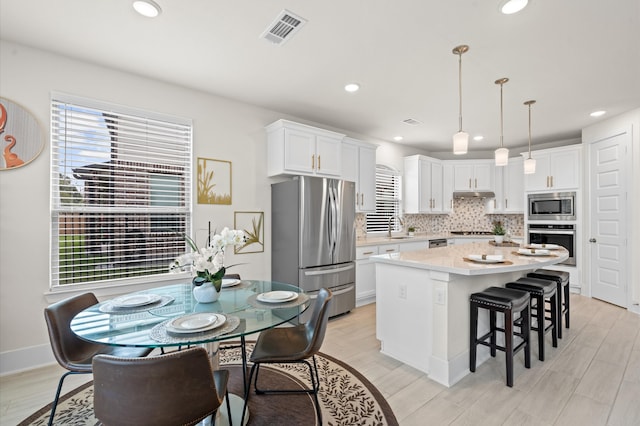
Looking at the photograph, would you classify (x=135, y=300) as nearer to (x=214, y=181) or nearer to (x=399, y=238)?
(x=214, y=181)

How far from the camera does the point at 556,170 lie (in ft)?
16.8

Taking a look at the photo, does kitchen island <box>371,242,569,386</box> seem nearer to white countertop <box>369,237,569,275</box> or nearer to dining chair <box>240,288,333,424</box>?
white countertop <box>369,237,569,275</box>

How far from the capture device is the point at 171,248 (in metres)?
3.29

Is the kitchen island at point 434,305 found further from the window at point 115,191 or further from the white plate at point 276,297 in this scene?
the window at point 115,191

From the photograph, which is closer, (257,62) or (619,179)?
(257,62)

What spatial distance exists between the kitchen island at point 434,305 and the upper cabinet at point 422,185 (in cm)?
304

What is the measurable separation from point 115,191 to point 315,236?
2150 millimetres

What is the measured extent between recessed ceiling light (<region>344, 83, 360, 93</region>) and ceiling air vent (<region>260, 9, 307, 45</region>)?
1.05m

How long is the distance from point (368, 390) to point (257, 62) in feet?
9.71

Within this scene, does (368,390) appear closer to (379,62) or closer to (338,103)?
(379,62)

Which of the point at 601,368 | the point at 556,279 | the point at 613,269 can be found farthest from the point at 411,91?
the point at 613,269

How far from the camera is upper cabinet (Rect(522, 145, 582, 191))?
194 inches

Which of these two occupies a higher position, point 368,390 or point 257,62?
point 257,62

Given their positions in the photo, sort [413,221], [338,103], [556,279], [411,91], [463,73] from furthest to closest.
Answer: [413,221] < [338,103] < [411,91] < [556,279] < [463,73]
